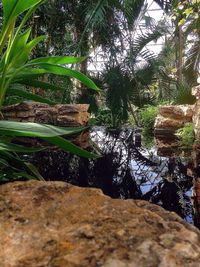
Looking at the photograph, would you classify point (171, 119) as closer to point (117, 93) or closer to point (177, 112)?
point (177, 112)

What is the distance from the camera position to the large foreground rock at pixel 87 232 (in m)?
0.33

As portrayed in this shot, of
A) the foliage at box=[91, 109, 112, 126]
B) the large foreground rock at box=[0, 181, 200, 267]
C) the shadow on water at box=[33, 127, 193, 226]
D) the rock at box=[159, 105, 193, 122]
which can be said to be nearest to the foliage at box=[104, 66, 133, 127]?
the foliage at box=[91, 109, 112, 126]

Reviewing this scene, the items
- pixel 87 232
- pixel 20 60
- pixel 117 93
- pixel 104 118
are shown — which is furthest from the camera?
pixel 104 118

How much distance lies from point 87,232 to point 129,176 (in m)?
0.59

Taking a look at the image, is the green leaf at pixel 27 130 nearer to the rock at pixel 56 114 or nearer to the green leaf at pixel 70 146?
the green leaf at pixel 70 146

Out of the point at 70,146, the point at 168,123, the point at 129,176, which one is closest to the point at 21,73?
the point at 70,146

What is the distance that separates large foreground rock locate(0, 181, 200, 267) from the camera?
33 centimetres

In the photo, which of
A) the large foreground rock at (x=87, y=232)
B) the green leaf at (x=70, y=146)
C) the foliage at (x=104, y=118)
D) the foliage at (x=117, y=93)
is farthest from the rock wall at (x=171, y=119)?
the large foreground rock at (x=87, y=232)

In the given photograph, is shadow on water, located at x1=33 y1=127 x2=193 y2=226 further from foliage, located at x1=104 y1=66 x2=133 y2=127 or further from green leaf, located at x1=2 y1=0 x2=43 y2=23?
foliage, located at x1=104 y1=66 x2=133 y2=127

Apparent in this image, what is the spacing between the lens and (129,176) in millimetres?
956

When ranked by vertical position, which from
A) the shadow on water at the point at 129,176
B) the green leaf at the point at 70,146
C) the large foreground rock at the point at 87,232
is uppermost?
the green leaf at the point at 70,146

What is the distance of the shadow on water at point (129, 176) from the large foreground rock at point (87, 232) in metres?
0.24

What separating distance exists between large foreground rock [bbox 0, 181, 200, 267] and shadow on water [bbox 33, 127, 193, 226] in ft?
0.78

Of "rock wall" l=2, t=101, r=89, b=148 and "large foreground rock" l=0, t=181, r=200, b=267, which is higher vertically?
"rock wall" l=2, t=101, r=89, b=148
